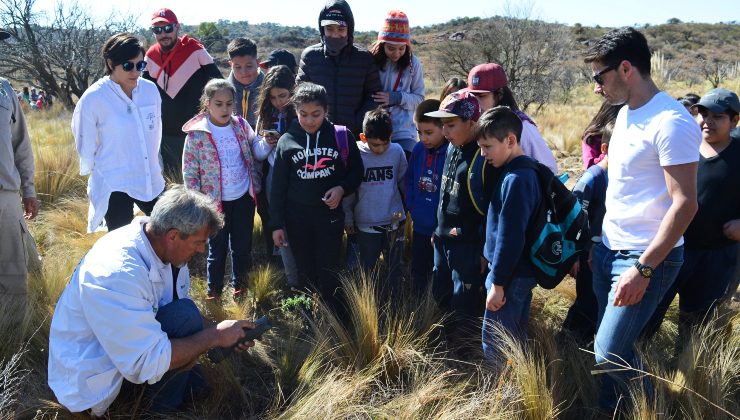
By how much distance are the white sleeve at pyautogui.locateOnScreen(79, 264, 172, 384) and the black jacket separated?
57.8 inches

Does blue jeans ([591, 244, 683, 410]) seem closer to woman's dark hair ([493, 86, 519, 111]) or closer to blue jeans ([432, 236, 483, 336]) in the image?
blue jeans ([432, 236, 483, 336])

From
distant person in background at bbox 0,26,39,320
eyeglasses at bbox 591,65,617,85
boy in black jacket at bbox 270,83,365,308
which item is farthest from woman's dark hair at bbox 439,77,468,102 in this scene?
distant person in background at bbox 0,26,39,320

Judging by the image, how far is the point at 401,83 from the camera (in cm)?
467

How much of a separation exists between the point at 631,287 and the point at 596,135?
72.8 inches

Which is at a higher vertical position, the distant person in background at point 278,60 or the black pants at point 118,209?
the distant person in background at point 278,60

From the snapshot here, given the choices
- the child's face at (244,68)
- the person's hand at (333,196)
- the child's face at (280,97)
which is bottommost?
the person's hand at (333,196)

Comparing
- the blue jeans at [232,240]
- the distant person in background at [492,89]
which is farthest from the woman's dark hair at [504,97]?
the blue jeans at [232,240]

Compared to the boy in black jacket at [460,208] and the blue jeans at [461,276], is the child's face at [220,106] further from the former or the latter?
the blue jeans at [461,276]

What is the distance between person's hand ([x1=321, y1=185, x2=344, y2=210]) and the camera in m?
3.86

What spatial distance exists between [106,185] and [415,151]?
2.22 metres

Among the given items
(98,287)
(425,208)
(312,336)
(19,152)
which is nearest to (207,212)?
(98,287)

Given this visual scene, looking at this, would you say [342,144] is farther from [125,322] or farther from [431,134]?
[125,322]

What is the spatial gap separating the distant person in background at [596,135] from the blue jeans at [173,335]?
2.80 metres

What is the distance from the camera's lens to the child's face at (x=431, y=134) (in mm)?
3688
